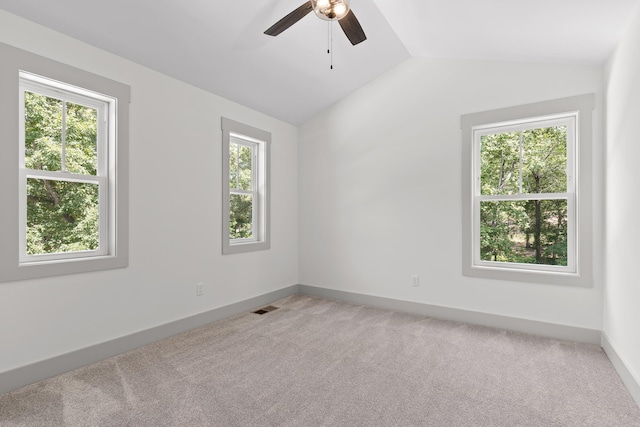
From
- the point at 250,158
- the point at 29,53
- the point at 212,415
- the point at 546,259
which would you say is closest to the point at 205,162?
the point at 250,158

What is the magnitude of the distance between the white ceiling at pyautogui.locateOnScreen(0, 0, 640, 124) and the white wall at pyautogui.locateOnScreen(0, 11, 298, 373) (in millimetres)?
160

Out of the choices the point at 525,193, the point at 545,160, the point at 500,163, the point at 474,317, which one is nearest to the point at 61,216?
the point at 474,317

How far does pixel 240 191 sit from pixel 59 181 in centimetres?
179

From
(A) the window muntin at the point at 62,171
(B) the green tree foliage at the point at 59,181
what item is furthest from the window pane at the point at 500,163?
(B) the green tree foliage at the point at 59,181

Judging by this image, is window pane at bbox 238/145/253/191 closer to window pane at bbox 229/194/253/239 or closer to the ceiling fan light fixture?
window pane at bbox 229/194/253/239

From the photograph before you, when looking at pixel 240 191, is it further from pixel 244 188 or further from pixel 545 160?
pixel 545 160

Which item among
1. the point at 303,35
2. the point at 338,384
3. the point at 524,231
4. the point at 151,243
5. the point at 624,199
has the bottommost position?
the point at 338,384

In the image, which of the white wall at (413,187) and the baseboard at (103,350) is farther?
the white wall at (413,187)

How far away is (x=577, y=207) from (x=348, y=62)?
268 centimetres

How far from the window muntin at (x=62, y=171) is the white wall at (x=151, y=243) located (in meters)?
0.20

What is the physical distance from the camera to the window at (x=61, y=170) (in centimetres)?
212

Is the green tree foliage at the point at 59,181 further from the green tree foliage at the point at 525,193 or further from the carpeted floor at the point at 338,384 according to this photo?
the green tree foliage at the point at 525,193

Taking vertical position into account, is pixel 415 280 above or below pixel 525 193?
below

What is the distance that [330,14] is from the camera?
6.63ft
